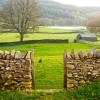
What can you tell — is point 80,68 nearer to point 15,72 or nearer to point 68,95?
point 68,95

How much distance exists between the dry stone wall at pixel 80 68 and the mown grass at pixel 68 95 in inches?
22.1

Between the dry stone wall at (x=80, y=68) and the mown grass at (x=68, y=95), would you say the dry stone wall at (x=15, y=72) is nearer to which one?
the mown grass at (x=68, y=95)

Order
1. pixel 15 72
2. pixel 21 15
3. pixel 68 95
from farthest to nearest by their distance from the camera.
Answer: pixel 21 15 < pixel 15 72 < pixel 68 95

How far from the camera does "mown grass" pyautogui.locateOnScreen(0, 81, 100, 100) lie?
12.5 m

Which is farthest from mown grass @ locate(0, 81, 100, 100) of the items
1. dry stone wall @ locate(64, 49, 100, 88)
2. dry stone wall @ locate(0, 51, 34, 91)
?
dry stone wall @ locate(0, 51, 34, 91)

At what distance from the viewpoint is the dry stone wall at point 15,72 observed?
1366 centimetres

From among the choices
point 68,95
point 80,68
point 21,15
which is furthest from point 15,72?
point 21,15

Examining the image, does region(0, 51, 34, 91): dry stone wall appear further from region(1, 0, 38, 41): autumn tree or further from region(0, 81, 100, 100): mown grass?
region(1, 0, 38, 41): autumn tree

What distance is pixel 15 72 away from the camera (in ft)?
44.9

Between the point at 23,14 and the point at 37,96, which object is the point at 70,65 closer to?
the point at 37,96

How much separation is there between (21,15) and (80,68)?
57.7 metres

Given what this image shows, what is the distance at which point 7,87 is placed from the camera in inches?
541

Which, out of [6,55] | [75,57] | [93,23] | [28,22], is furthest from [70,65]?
[93,23]

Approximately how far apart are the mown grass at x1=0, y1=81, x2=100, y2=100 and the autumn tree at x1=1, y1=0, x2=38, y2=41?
55373 millimetres
